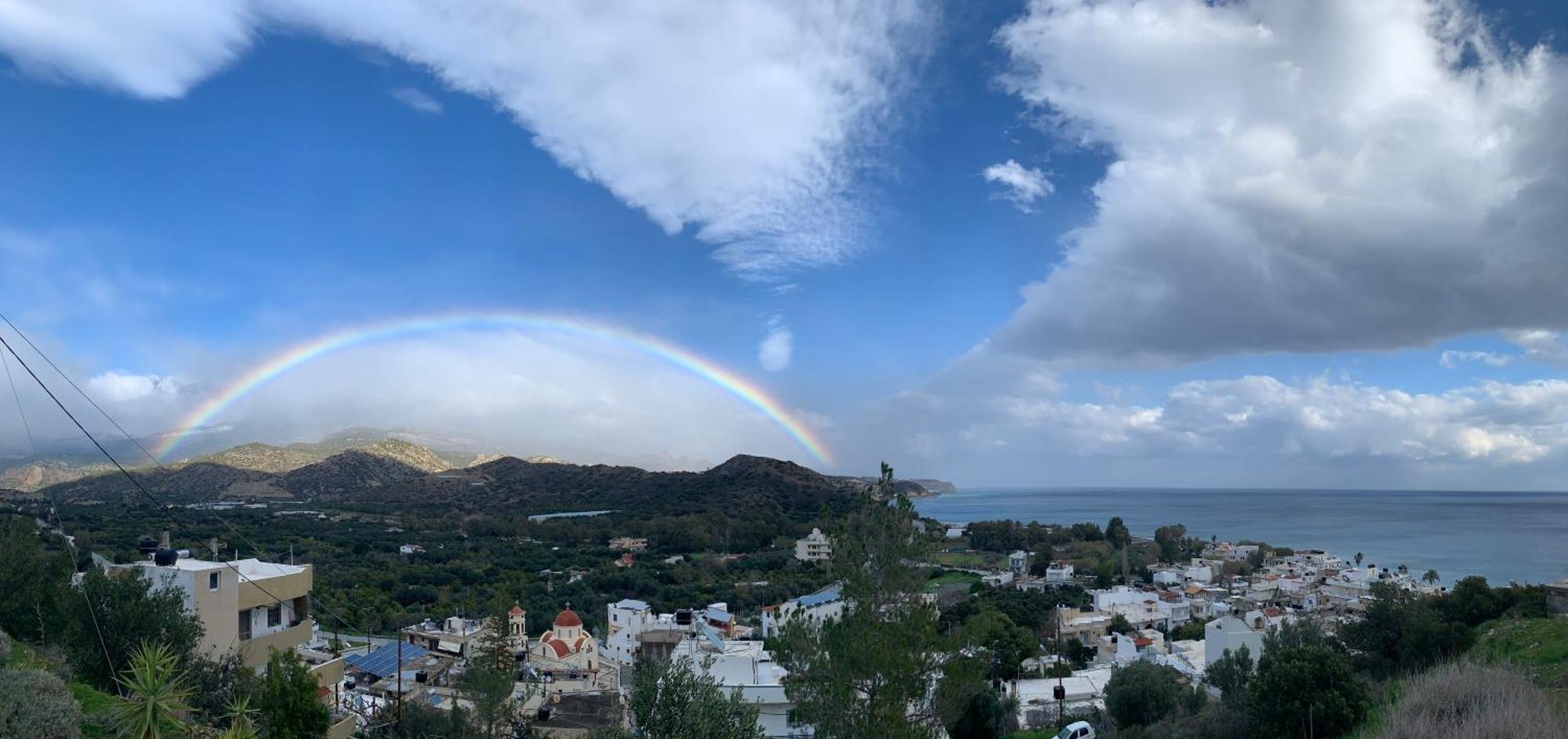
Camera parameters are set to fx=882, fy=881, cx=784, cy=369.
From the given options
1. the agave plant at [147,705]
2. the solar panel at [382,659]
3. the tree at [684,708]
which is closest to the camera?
the agave plant at [147,705]

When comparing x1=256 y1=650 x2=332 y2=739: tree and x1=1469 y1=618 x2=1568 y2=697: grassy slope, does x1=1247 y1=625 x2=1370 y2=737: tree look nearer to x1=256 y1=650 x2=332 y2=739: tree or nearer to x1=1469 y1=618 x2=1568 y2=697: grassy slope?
x1=1469 y1=618 x2=1568 y2=697: grassy slope

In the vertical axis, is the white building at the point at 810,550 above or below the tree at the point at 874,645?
below

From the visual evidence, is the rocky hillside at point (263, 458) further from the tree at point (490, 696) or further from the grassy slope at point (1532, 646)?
the grassy slope at point (1532, 646)

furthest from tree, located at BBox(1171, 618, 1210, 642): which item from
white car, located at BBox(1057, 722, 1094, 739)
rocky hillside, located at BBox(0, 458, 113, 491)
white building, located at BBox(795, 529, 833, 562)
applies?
rocky hillside, located at BBox(0, 458, 113, 491)

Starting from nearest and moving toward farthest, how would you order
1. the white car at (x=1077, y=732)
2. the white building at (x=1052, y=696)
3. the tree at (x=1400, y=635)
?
the tree at (x=1400, y=635) < the white car at (x=1077, y=732) < the white building at (x=1052, y=696)

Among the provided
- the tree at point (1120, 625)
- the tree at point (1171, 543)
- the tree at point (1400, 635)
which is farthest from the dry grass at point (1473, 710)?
the tree at point (1171, 543)

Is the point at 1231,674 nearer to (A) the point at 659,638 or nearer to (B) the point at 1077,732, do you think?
(B) the point at 1077,732

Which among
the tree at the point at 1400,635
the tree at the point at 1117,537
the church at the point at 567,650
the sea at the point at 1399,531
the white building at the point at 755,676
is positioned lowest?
the sea at the point at 1399,531
